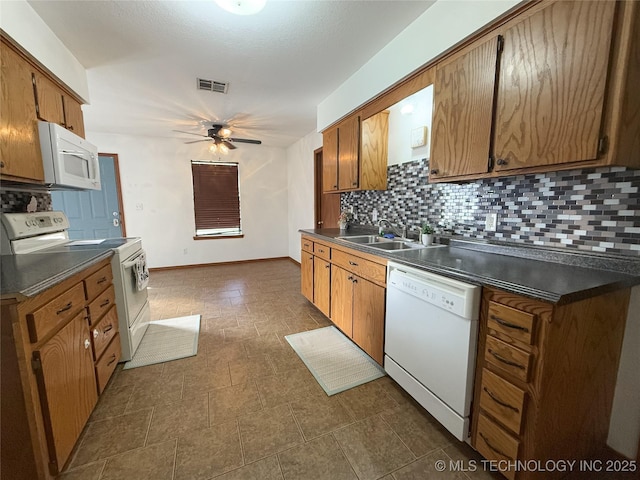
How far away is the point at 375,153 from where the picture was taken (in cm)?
276

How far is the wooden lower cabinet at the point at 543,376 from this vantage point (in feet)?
3.45

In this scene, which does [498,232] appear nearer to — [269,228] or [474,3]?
[474,3]

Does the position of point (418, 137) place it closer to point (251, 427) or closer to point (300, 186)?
point (251, 427)

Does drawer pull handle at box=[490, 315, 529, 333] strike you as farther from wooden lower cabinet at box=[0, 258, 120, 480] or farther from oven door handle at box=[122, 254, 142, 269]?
oven door handle at box=[122, 254, 142, 269]

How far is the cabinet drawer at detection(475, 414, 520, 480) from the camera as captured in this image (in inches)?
44.9

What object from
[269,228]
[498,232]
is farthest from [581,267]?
[269,228]

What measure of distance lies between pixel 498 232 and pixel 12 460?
2.64 meters

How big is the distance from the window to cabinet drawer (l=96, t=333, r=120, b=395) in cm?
350

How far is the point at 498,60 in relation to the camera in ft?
4.61

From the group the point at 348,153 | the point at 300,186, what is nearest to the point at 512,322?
the point at 348,153

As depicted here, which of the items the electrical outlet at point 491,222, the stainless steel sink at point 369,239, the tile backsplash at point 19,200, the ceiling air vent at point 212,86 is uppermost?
the ceiling air vent at point 212,86

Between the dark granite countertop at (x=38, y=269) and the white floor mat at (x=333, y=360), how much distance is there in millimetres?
1609

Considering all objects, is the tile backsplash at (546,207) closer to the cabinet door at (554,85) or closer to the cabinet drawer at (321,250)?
the cabinet door at (554,85)

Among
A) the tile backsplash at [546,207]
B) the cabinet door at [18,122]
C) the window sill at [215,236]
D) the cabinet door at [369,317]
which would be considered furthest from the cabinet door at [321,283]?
the window sill at [215,236]
